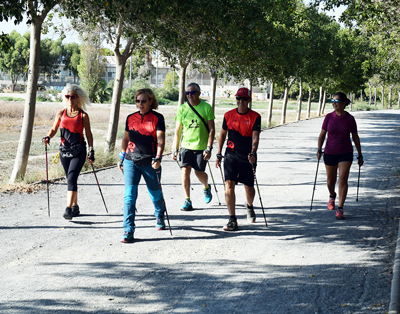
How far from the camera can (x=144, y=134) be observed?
629cm

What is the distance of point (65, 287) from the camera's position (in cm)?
466

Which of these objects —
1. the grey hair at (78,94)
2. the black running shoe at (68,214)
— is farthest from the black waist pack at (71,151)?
the black running shoe at (68,214)

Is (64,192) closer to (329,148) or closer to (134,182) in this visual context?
(134,182)

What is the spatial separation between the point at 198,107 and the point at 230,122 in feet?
3.06

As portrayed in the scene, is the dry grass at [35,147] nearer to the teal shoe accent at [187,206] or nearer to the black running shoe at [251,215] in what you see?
the teal shoe accent at [187,206]

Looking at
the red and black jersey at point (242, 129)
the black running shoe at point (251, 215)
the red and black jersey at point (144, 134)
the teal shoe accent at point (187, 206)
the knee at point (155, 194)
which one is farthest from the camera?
the teal shoe accent at point (187, 206)

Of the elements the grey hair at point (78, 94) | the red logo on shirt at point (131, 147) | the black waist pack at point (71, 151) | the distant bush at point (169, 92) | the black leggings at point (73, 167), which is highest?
the distant bush at point (169, 92)

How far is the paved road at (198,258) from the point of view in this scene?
4406 mm

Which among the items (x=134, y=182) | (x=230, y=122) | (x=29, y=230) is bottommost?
(x=29, y=230)

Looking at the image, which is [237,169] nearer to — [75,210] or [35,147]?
[75,210]

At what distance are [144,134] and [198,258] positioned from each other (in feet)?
5.84

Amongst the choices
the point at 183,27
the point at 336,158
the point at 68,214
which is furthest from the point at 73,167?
the point at 183,27

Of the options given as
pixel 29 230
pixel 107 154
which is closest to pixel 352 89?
pixel 107 154

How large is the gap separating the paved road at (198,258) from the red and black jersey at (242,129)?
116 centimetres
